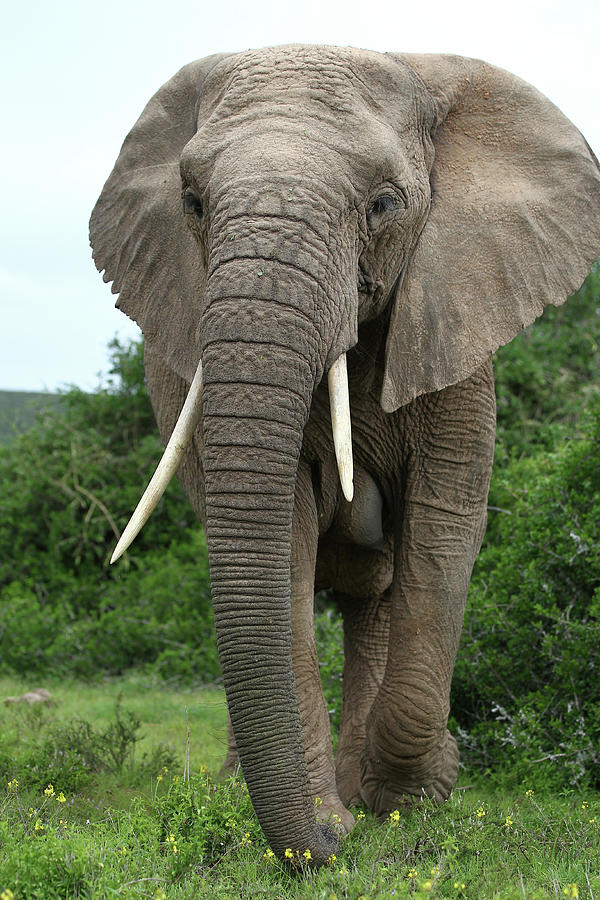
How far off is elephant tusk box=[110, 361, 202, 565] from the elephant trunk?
200mm

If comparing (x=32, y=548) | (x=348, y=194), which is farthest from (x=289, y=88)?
(x=32, y=548)

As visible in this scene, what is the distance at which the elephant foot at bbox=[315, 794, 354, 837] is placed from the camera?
4289 mm

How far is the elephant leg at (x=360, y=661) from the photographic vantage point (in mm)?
5953

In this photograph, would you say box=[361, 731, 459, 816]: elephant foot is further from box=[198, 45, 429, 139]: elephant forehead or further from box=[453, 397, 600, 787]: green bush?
box=[198, 45, 429, 139]: elephant forehead

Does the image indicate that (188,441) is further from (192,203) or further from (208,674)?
(208,674)

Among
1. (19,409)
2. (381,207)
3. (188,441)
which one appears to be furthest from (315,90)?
(19,409)

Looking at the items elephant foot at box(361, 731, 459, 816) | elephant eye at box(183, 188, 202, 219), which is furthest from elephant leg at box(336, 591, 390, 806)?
elephant eye at box(183, 188, 202, 219)

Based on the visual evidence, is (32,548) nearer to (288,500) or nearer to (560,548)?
(560,548)

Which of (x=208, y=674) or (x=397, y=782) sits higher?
(x=397, y=782)

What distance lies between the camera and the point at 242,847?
12.8 feet

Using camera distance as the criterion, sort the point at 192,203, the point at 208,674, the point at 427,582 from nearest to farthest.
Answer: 1. the point at 192,203
2. the point at 427,582
3. the point at 208,674

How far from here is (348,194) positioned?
13.3 ft

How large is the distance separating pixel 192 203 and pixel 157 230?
0.73 metres

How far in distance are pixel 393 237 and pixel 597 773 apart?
277cm
